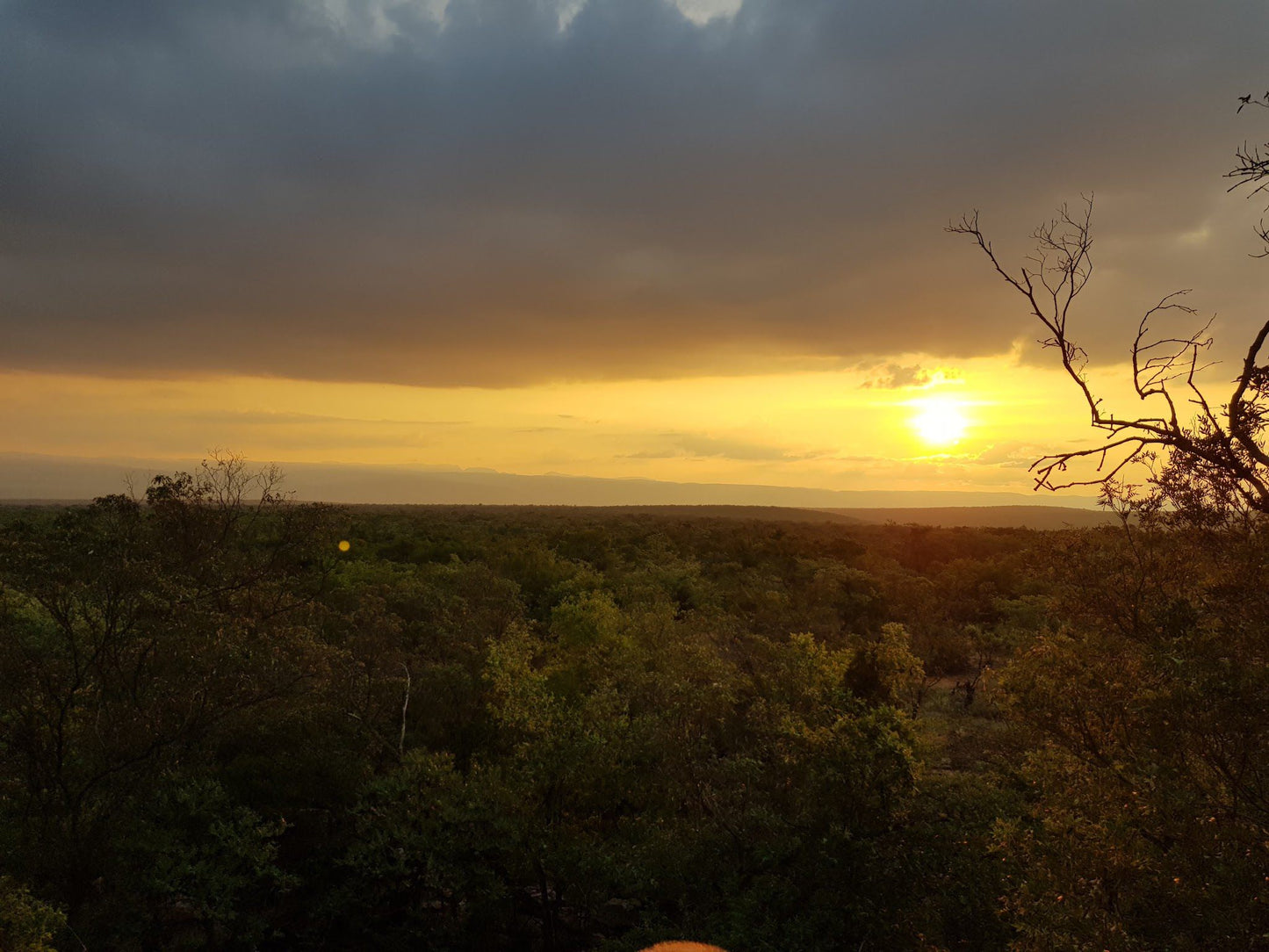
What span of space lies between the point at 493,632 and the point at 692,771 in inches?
562

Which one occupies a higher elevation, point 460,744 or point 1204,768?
point 1204,768

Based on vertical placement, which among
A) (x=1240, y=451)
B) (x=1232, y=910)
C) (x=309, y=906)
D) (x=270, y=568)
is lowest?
(x=309, y=906)

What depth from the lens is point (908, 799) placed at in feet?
54.6

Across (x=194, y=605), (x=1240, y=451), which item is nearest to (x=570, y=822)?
(x=194, y=605)

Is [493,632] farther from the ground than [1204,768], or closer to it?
closer to it

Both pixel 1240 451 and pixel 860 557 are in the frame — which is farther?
pixel 860 557

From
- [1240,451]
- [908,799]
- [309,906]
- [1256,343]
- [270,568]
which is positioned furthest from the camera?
[270,568]

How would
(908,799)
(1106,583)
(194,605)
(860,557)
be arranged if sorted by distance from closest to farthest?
1. (1106,583)
2. (908,799)
3. (194,605)
4. (860,557)

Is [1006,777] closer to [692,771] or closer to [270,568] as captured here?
[692,771]

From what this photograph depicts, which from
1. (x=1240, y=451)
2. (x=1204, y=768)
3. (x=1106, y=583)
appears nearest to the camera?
(x=1240, y=451)

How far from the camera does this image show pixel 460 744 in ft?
77.8

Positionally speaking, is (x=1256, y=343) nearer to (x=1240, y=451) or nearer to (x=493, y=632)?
(x=1240, y=451)

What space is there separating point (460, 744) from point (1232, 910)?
757 inches

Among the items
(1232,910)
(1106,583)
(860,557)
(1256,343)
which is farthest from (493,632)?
(860,557)
